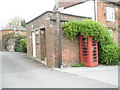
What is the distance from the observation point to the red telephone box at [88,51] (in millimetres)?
8891

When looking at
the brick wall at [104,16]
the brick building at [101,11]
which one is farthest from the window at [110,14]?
the brick wall at [104,16]

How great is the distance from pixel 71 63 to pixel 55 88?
462cm

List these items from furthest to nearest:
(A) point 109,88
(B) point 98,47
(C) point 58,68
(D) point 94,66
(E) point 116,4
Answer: (E) point 116,4 → (B) point 98,47 → (D) point 94,66 → (C) point 58,68 → (A) point 109,88

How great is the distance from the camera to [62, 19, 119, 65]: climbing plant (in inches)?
341

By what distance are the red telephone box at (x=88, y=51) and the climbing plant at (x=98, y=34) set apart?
445 millimetres

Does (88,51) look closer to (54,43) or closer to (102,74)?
(102,74)

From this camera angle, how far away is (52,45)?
8758 mm

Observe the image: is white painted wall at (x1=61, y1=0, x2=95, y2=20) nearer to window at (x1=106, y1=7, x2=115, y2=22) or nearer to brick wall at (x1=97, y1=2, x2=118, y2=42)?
brick wall at (x1=97, y1=2, x2=118, y2=42)

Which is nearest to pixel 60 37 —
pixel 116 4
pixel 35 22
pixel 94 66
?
pixel 94 66

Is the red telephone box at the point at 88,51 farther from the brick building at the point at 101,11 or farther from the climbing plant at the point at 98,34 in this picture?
the brick building at the point at 101,11

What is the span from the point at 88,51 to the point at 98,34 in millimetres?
1416

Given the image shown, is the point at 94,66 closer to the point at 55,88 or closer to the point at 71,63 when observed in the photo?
the point at 71,63

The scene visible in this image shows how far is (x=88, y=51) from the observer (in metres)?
8.92

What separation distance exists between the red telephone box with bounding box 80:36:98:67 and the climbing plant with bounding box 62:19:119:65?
0.45 meters
